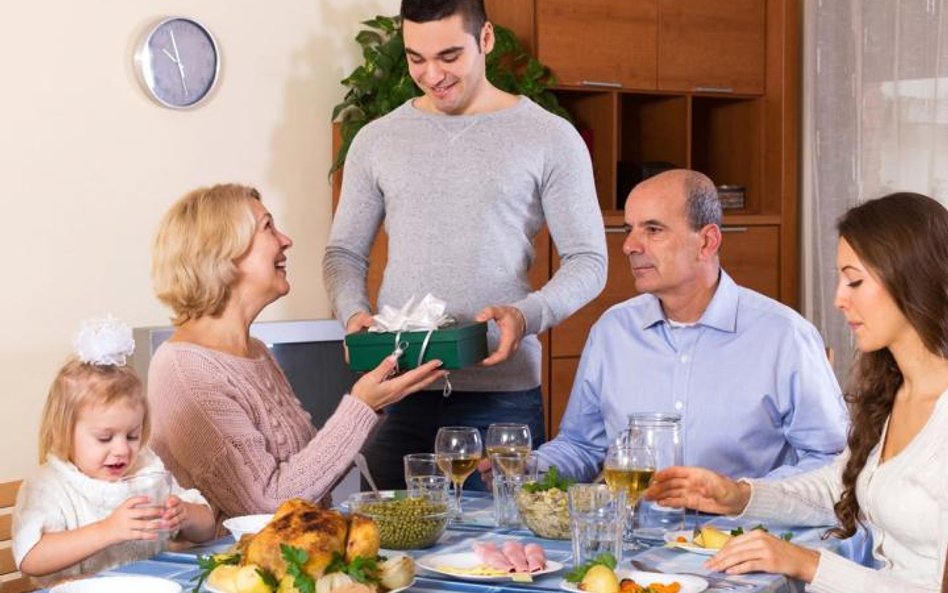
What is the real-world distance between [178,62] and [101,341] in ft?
6.71

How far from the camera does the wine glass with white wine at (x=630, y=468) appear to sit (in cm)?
227

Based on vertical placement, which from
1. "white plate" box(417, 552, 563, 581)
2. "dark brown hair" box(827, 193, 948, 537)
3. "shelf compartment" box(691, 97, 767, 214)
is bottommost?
"white plate" box(417, 552, 563, 581)

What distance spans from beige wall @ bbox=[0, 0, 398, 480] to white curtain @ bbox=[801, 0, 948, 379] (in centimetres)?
175

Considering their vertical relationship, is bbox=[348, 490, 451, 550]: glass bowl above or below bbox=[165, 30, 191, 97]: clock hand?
below

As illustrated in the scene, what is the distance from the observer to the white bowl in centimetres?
222

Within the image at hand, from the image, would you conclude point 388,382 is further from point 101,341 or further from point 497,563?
point 497,563

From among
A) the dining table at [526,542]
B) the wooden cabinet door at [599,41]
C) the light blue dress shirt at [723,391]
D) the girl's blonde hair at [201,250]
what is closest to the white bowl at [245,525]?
the dining table at [526,542]

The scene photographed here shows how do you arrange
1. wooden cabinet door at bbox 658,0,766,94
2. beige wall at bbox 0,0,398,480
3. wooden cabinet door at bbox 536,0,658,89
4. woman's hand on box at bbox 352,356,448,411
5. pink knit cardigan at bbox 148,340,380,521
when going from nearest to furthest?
pink knit cardigan at bbox 148,340,380,521 < woman's hand on box at bbox 352,356,448,411 < beige wall at bbox 0,0,398,480 < wooden cabinet door at bbox 536,0,658,89 < wooden cabinet door at bbox 658,0,766,94

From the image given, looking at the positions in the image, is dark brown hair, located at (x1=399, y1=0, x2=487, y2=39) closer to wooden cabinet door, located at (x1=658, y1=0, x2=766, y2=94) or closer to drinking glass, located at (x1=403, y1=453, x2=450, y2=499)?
drinking glass, located at (x1=403, y1=453, x2=450, y2=499)

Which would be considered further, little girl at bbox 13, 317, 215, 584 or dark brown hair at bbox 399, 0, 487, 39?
dark brown hair at bbox 399, 0, 487, 39

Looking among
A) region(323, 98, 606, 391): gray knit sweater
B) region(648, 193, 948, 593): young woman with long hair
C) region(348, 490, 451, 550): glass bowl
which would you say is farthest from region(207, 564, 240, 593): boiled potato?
region(323, 98, 606, 391): gray knit sweater

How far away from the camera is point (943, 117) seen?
507 centimetres

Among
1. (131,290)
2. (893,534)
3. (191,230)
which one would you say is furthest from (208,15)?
(893,534)

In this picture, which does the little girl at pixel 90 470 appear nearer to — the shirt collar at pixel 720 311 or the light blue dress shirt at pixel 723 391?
the light blue dress shirt at pixel 723 391
